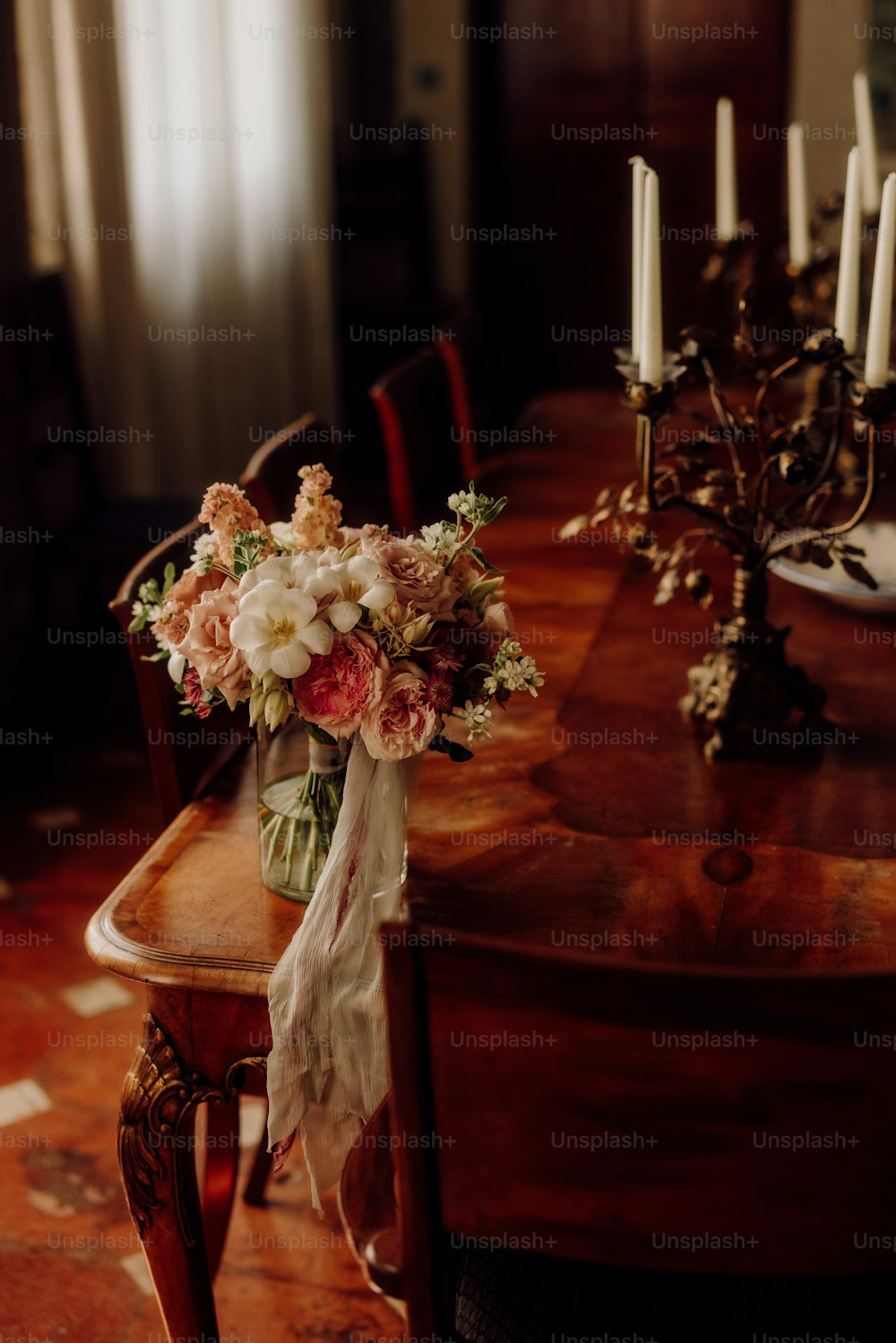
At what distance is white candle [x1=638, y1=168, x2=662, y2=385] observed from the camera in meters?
1.35

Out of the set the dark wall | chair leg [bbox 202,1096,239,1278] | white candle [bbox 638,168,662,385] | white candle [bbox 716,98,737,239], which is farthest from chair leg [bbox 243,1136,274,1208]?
the dark wall

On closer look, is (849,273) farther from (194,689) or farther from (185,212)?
(185,212)

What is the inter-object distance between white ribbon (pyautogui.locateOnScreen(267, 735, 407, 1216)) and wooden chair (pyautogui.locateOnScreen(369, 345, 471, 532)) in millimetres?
1164

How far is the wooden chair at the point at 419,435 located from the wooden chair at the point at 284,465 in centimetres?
16

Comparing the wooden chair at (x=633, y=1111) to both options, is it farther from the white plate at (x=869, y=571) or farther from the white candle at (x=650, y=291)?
the white plate at (x=869, y=571)

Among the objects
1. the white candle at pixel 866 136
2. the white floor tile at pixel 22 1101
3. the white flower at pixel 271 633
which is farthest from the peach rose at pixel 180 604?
the white candle at pixel 866 136

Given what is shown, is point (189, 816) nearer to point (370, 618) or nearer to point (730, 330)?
point (370, 618)

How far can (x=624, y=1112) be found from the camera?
35.5 inches

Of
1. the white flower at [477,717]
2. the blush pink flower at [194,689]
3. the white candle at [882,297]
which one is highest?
the white candle at [882,297]

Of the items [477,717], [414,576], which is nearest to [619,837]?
[477,717]

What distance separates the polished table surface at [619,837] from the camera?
47.0 inches

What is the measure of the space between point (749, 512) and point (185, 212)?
2.99m

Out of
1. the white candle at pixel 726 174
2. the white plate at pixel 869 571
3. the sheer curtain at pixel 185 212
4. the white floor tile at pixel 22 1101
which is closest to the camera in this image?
the white plate at pixel 869 571

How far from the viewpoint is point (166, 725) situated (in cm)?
151
